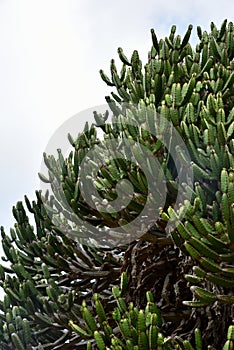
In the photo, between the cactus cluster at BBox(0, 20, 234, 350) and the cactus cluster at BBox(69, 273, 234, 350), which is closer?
the cactus cluster at BBox(69, 273, 234, 350)

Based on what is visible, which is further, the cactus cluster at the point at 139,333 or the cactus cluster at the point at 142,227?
the cactus cluster at the point at 142,227

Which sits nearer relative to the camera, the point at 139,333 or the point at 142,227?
the point at 139,333

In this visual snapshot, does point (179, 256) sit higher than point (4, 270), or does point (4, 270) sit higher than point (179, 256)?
point (4, 270)

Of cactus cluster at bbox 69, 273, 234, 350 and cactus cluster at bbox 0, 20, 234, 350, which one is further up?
cactus cluster at bbox 0, 20, 234, 350

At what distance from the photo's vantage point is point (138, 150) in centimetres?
502

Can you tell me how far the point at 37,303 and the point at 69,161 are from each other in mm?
1473

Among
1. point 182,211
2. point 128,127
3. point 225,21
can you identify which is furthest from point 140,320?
point 225,21

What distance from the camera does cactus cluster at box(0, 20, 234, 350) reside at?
4.45m

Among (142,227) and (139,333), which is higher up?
(142,227)

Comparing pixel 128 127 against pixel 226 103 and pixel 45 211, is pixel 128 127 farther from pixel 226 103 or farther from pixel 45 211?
pixel 45 211

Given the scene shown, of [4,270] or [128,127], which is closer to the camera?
[128,127]

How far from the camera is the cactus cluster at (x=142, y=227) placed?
4.45 meters

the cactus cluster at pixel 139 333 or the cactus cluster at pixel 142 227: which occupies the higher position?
the cactus cluster at pixel 142 227

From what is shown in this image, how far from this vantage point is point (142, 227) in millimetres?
5453
